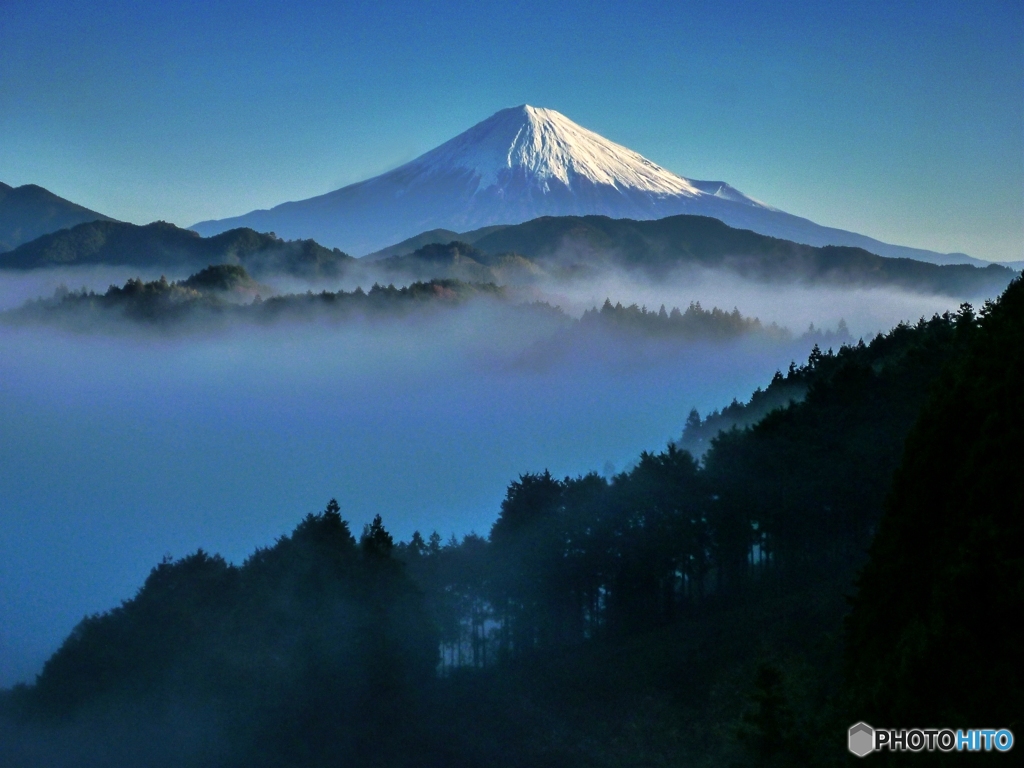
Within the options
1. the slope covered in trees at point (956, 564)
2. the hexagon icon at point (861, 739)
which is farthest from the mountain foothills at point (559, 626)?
the hexagon icon at point (861, 739)

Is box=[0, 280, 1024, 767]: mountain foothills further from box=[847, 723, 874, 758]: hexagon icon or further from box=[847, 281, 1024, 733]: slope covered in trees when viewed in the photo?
box=[847, 723, 874, 758]: hexagon icon

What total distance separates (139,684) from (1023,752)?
31355mm

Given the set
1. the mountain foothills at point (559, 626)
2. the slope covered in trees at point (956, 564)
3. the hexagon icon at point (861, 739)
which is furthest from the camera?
the mountain foothills at point (559, 626)

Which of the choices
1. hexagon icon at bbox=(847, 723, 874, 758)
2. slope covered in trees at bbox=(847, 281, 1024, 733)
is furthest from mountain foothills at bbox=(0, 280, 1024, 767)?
hexagon icon at bbox=(847, 723, 874, 758)

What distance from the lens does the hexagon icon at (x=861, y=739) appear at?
544 inches

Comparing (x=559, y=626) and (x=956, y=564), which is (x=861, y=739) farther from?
(x=559, y=626)

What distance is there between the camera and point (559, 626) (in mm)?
39156

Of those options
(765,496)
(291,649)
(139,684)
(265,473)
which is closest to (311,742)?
(291,649)

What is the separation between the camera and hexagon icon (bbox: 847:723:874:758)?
45.4 ft

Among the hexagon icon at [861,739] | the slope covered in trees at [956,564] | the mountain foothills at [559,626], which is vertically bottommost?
the mountain foothills at [559,626]

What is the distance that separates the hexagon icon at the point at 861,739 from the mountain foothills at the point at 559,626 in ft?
8.59

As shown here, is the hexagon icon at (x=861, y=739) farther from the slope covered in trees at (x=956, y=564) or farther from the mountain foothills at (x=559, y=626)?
the mountain foothills at (x=559, y=626)

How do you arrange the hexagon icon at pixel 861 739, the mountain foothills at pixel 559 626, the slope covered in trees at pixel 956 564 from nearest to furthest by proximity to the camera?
the slope covered in trees at pixel 956 564
the hexagon icon at pixel 861 739
the mountain foothills at pixel 559 626

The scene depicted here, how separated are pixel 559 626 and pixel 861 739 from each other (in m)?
25.9
